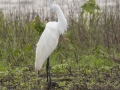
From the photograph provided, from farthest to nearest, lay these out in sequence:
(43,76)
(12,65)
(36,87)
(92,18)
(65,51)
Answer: (92,18) < (65,51) < (12,65) < (43,76) < (36,87)

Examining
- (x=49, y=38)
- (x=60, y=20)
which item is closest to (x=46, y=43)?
(x=49, y=38)

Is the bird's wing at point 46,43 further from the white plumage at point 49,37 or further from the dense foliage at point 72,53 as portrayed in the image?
the dense foliage at point 72,53

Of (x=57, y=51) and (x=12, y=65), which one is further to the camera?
(x=57, y=51)

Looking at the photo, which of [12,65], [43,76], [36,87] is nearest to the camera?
[36,87]

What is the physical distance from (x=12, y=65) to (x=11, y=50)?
46 centimetres

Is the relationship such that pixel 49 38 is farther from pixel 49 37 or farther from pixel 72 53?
pixel 72 53

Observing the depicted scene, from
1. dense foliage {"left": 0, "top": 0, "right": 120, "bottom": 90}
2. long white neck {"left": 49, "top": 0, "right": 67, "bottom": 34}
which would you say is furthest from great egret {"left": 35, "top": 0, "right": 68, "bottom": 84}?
dense foliage {"left": 0, "top": 0, "right": 120, "bottom": 90}

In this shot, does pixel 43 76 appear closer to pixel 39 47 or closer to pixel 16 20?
pixel 39 47

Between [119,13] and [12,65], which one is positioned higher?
[119,13]

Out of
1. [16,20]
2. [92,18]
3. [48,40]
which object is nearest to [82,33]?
[92,18]

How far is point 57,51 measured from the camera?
9.16 meters

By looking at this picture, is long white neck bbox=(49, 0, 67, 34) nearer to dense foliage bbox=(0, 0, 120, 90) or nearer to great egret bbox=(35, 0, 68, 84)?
great egret bbox=(35, 0, 68, 84)

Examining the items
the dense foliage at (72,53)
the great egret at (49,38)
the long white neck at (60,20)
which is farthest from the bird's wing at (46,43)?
the dense foliage at (72,53)

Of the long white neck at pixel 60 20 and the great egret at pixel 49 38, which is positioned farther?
the long white neck at pixel 60 20
